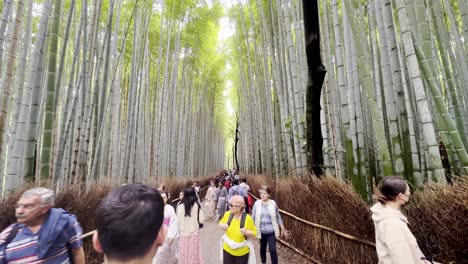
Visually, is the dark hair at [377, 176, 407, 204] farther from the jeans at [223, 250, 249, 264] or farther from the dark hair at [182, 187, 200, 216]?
the dark hair at [182, 187, 200, 216]

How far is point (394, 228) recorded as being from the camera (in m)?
1.33

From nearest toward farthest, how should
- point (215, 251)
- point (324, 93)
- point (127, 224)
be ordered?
point (127, 224), point (215, 251), point (324, 93)

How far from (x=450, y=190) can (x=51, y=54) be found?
355 cm

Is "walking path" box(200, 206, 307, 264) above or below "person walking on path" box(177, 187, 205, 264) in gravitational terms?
below

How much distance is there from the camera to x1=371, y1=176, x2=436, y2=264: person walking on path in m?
1.28

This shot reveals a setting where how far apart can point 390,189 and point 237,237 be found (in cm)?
142

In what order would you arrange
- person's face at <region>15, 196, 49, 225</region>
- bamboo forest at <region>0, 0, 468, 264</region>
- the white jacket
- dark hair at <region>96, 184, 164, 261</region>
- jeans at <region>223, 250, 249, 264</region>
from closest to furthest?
→ 1. dark hair at <region>96, 184, 164, 261</region>
2. the white jacket
3. person's face at <region>15, 196, 49, 225</region>
4. bamboo forest at <region>0, 0, 468, 264</region>
5. jeans at <region>223, 250, 249, 264</region>

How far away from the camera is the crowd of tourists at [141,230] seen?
0.73 metres

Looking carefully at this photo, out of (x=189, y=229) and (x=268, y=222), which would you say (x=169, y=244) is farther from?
(x=268, y=222)

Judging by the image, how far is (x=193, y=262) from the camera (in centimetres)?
310

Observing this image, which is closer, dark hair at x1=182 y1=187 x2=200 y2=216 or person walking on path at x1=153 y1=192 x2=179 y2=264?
person walking on path at x1=153 y1=192 x2=179 y2=264

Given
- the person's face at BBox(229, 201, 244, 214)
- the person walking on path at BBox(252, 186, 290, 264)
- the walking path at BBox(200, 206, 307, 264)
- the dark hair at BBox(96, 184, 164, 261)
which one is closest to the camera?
the dark hair at BBox(96, 184, 164, 261)

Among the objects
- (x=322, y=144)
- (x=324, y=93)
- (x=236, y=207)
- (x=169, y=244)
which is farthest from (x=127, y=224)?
(x=324, y=93)

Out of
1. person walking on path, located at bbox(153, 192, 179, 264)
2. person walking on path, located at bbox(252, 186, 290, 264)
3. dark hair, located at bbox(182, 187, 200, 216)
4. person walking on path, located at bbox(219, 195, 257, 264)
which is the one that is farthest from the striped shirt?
person walking on path, located at bbox(252, 186, 290, 264)
